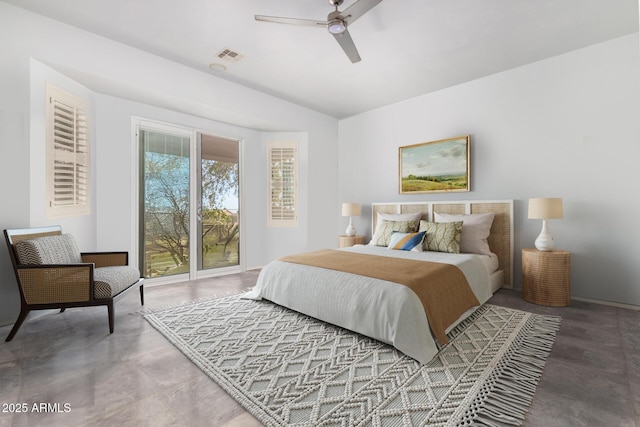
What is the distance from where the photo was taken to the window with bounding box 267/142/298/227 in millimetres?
5160

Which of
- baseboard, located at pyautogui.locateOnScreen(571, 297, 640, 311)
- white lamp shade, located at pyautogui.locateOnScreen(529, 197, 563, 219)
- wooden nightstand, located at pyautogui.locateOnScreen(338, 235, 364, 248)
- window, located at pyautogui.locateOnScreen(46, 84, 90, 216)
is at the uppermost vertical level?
window, located at pyautogui.locateOnScreen(46, 84, 90, 216)

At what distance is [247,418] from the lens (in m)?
1.43

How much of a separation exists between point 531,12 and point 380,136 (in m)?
2.61

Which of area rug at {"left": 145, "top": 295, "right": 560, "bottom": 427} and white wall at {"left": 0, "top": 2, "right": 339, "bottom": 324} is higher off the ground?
white wall at {"left": 0, "top": 2, "right": 339, "bottom": 324}

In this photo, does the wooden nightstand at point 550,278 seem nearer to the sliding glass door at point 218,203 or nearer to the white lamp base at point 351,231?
the white lamp base at point 351,231

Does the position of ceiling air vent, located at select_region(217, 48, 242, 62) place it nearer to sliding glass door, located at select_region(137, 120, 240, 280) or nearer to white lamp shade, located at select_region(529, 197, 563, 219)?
sliding glass door, located at select_region(137, 120, 240, 280)

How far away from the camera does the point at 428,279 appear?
2.30 meters

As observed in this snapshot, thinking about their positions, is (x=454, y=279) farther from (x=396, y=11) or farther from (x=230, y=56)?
(x=230, y=56)

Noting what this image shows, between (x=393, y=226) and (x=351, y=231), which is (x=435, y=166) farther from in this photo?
(x=351, y=231)

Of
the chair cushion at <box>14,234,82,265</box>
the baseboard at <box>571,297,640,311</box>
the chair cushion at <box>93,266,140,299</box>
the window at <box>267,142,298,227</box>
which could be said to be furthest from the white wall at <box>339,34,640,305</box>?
the chair cushion at <box>14,234,82,265</box>

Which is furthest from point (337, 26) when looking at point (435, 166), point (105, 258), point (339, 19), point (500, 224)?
point (105, 258)

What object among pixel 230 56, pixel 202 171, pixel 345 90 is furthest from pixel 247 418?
pixel 345 90

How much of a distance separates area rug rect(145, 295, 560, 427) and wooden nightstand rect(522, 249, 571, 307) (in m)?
0.48

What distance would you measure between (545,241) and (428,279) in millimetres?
1793
